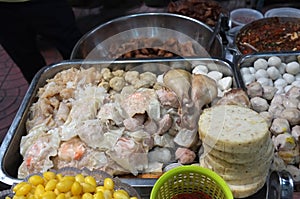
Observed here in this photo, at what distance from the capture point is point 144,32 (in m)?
3.01

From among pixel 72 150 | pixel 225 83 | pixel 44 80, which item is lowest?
pixel 225 83

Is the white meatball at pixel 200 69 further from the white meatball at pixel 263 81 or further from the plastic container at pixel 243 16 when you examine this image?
the plastic container at pixel 243 16

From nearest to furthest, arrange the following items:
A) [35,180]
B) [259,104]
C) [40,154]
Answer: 1. [35,180]
2. [40,154]
3. [259,104]

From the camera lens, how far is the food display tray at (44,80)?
185 centimetres

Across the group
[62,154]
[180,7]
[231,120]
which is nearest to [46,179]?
[62,154]

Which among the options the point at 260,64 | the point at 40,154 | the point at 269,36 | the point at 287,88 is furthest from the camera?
the point at 269,36

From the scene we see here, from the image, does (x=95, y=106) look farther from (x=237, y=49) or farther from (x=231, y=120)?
(x=237, y=49)

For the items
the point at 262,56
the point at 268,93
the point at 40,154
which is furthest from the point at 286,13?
the point at 40,154

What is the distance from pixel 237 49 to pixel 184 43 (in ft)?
1.42

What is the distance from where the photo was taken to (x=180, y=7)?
331cm

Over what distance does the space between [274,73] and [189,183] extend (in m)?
1.28

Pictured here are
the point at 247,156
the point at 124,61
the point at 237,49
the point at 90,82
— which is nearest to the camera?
the point at 247,156

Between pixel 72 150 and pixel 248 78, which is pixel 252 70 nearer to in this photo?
pixel 248 78

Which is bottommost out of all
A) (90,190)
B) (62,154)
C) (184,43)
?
(184,43)
